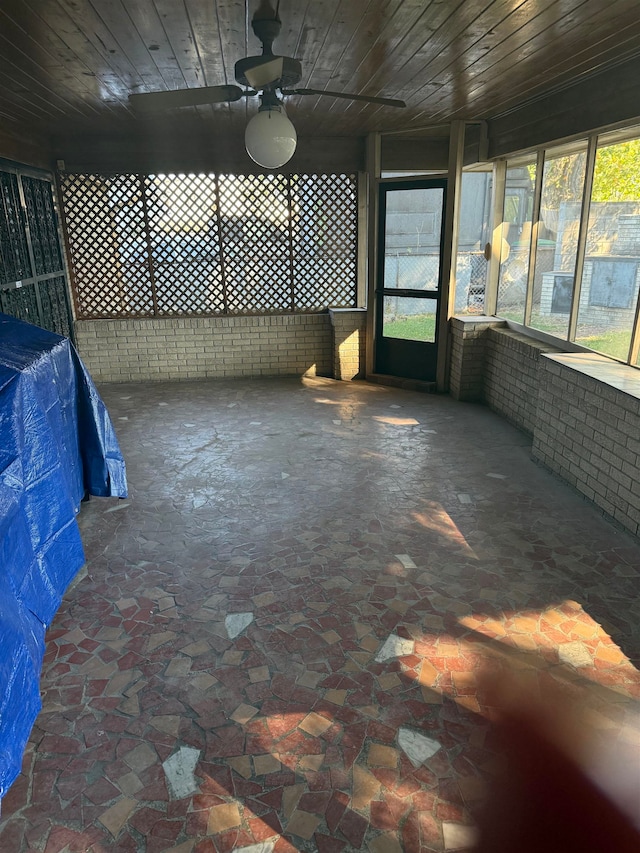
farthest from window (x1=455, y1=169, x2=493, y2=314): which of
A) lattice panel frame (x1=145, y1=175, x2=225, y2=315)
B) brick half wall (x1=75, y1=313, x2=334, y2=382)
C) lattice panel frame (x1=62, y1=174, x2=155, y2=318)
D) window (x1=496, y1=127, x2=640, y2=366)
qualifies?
lattice panel frame (x1=62, y1=174, x2=155, y2=318)

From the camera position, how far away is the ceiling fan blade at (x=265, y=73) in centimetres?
272

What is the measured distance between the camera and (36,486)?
8.78 ft

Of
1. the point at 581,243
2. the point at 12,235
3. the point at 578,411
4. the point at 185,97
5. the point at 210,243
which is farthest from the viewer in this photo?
the point at 210,243

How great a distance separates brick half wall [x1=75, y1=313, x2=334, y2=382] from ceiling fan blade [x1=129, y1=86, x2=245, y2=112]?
395 centimetres

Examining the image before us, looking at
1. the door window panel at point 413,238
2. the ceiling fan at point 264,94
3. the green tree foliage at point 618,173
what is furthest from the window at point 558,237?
the ceiling fan at point 264,94

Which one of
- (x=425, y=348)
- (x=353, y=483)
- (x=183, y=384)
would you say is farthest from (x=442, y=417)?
(x=183, y=384)

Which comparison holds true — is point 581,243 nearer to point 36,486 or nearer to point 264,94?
point 264,94

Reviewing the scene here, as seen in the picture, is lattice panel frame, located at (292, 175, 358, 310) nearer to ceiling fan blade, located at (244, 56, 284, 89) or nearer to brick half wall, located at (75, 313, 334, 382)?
brick half wall, located at (75, 313, 334, 382)

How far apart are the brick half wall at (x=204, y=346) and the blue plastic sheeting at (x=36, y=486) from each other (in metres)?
3.47

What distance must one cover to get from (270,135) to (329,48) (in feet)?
2.13

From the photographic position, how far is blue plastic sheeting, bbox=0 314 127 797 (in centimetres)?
189

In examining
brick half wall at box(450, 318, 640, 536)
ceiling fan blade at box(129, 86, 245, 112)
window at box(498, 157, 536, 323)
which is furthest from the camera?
window at box(498, 157, 536, 323)

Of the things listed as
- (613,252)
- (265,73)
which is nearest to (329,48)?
(265,73)

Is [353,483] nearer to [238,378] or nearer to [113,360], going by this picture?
[238,378]
